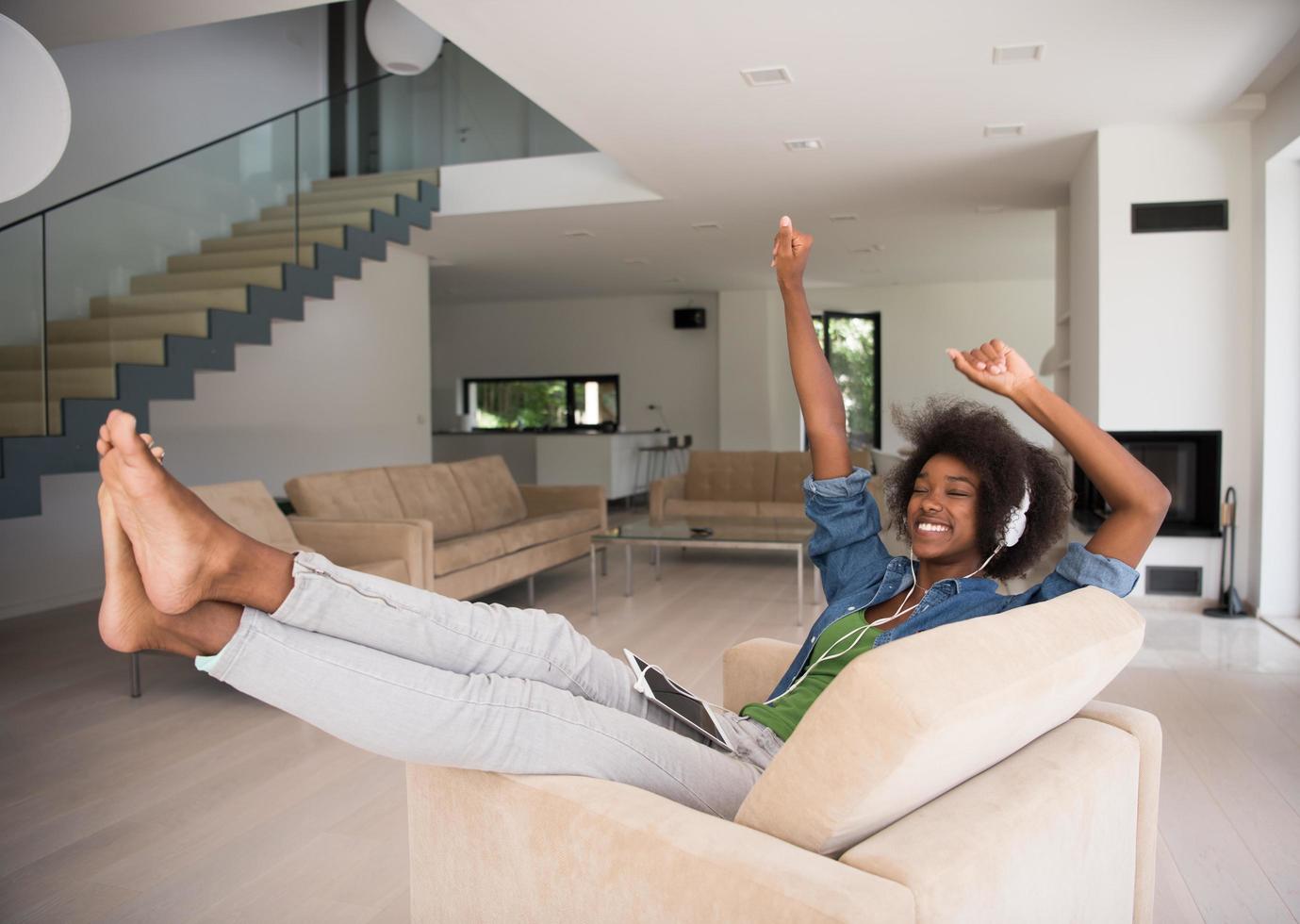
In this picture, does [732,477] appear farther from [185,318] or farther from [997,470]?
[997,470]

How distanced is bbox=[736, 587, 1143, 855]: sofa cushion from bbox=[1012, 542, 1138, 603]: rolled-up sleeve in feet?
0.99

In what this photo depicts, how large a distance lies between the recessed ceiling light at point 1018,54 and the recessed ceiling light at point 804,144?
1313 millimetres

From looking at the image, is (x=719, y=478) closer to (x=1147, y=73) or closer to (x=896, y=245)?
(x=896, y=245)

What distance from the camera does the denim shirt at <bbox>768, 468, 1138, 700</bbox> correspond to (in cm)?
150

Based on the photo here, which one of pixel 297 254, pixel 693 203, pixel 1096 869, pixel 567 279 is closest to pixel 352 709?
pixel 1096 869

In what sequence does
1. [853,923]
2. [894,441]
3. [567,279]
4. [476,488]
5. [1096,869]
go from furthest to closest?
[894,441] → [567,279] → [476,488] → [1096,869] → [853,923]

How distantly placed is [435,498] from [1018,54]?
3606 mm

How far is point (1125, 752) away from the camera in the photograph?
4.24 ft

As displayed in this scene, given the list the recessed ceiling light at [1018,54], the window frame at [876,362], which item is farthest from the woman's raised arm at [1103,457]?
the window frame at [876,362]

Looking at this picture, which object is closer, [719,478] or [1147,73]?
[1147,73]

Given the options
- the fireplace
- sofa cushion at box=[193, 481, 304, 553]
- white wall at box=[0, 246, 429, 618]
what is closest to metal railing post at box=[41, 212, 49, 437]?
sofa cushion at box=[193, 481, 304, 553]

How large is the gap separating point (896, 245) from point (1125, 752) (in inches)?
316

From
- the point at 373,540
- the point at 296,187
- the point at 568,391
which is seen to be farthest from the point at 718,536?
the point at 568,391

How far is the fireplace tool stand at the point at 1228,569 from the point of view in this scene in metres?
4.99
